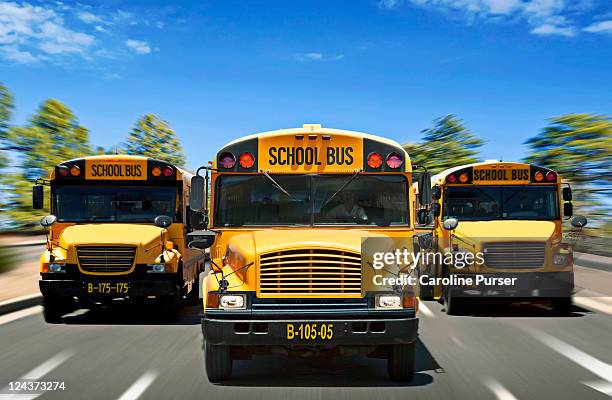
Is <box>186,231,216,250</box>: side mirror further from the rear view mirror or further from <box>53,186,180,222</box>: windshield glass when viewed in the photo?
<box>53,186,180,222</box>: windshield glass

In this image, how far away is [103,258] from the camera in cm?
1098

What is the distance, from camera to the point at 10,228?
60.6 m

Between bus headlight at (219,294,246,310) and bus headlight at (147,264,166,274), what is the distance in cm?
459

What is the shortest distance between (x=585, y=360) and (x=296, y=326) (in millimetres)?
3343

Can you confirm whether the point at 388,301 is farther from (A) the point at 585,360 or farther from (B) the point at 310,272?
(A) the point at 585,360

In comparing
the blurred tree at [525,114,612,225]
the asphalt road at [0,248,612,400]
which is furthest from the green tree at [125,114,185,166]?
A: the asphalt road at [0,248,612,400]

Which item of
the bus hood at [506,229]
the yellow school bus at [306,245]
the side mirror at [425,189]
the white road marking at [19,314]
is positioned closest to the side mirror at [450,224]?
the bus hood at [506,229]

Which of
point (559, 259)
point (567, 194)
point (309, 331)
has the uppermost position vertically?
point (567, 194)

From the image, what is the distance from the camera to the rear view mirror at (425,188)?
26.3ft

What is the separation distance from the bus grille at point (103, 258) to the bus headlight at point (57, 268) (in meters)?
0.25

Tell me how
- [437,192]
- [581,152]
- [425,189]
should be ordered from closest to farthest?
[425,189] → [437,192] → [581,152]

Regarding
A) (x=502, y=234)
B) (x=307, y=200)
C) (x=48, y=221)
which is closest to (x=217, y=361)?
(x=307, y=200)

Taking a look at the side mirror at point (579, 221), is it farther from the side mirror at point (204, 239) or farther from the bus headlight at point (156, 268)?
the side mirror at point (204, 239)

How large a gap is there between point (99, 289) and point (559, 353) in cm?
613
